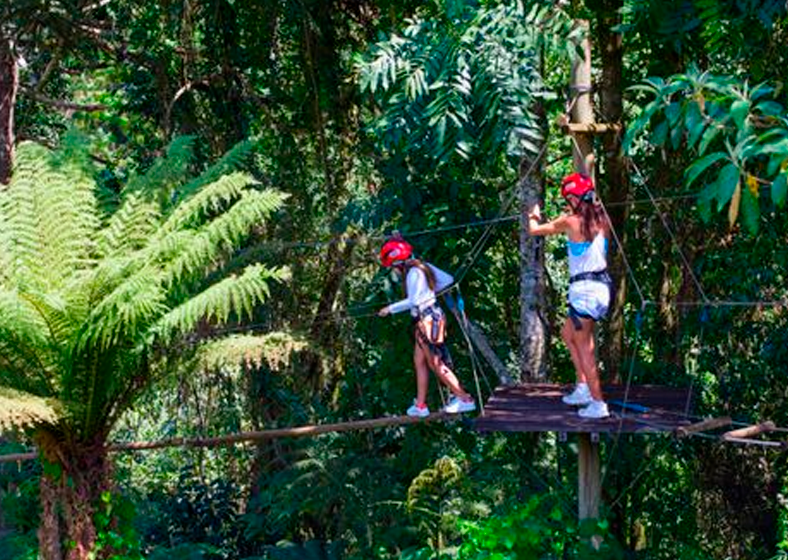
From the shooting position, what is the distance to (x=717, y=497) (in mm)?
11047

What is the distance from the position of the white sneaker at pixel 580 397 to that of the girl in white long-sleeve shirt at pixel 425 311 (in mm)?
693

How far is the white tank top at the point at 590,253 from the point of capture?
7.05 m

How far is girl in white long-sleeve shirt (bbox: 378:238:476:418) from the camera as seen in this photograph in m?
7.71

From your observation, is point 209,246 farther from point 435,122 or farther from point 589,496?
point 589,496

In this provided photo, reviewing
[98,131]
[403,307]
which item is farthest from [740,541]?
[98,131]

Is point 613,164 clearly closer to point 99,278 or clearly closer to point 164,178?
point 164,178

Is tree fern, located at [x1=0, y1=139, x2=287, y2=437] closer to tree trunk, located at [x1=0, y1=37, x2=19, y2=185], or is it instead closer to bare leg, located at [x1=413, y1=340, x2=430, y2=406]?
bare leg, located at [x1=413, y1=340, x2=430, y2=406]

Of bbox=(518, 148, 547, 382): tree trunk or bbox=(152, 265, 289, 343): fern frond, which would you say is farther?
bbox=(518, 148, 547, 382): tree trunk

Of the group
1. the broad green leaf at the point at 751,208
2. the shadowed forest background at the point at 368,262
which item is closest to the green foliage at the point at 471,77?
the shadowed forest background at the point at 368,262

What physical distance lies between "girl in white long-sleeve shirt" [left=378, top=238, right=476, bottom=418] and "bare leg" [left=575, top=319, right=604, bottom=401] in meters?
0.86

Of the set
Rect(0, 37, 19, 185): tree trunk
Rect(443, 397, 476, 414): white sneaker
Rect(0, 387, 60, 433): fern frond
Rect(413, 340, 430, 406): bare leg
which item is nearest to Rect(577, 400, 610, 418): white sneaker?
Rect(443, 397, 476, 414): white sneaker

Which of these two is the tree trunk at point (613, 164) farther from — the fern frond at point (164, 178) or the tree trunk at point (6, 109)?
the tree trunk at point (6, 109)

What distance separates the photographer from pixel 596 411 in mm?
7000

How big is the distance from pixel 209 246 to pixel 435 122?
144 centimetres
